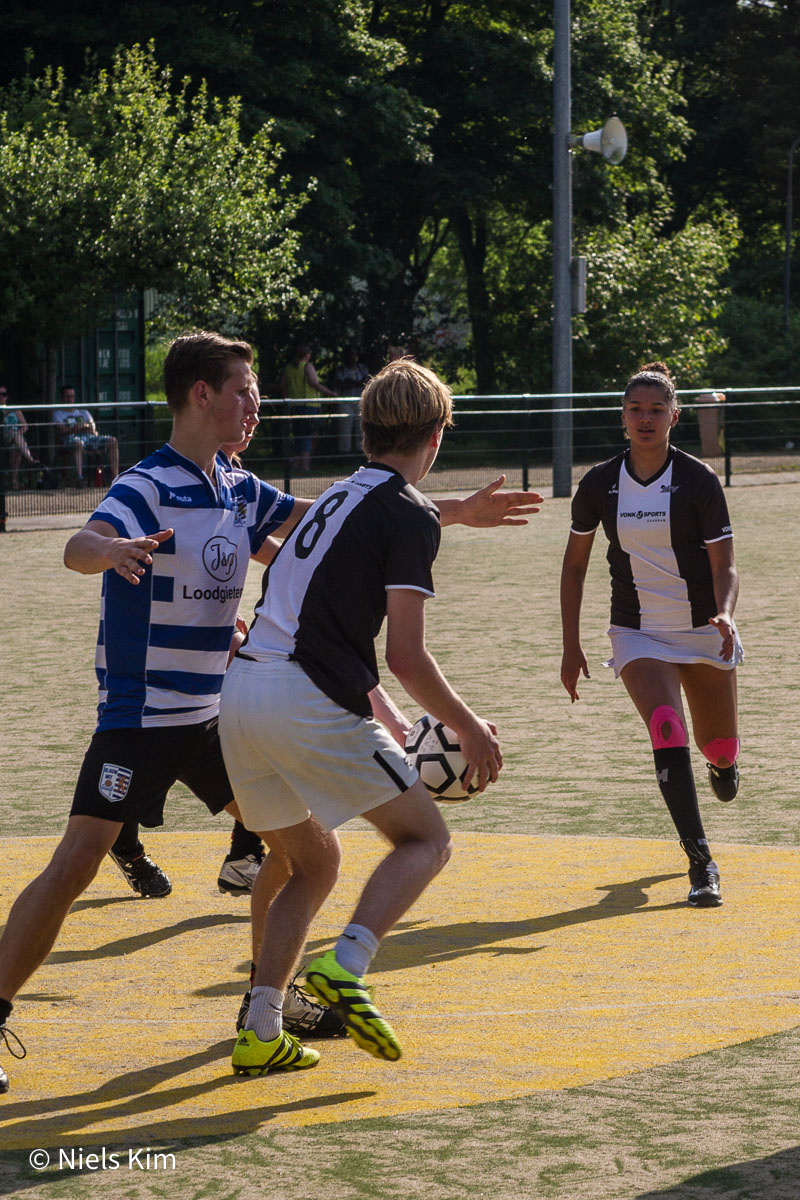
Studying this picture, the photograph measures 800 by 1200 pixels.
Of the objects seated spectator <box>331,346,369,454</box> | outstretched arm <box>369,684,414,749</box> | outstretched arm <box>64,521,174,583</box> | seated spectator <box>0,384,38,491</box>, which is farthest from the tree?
outstretched arm <box>64,521,174,583</box>

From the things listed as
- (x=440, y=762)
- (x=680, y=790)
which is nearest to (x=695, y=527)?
(x=680, y=790)

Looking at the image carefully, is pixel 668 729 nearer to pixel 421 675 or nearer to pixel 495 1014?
pixel 495 1014

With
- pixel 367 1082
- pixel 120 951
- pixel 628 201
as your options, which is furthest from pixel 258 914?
pixel 628 201

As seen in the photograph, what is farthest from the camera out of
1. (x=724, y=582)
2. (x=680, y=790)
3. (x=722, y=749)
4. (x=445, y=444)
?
(x=445, y=444)

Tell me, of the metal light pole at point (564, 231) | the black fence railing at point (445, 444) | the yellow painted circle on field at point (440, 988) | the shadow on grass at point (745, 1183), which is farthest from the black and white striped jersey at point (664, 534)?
the metal light pole at point (564, 231)

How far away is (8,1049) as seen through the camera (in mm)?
4660

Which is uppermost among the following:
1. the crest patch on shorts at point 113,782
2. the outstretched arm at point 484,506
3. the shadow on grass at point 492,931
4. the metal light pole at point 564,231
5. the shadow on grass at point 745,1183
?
the metal light pole at point 564,231

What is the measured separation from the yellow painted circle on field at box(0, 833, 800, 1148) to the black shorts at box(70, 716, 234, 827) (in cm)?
65

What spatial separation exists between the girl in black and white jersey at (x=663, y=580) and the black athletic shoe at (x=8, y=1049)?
2.61 m

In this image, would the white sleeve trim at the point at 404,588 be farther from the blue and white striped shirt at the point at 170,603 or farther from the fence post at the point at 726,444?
the fence post at the point at 726,444

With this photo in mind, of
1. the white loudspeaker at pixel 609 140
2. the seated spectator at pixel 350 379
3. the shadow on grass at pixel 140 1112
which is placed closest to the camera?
the shadow on grass at pixel 140 1112

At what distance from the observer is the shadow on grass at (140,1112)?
4.09m

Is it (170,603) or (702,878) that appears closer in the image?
(170,603)

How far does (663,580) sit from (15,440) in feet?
50.6
